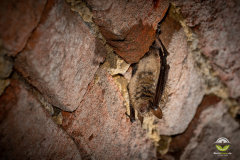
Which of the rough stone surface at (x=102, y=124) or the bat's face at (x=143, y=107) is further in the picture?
the bat's face at (x=143, y=107)

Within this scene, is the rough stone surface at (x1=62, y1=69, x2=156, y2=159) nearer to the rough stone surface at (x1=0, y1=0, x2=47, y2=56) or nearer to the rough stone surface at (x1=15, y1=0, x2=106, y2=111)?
the rough stone surface at (x1=15, y1=0, x2=106, y2=111)

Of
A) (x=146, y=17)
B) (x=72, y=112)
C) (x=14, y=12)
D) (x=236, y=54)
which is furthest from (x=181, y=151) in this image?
(x=14, y=12)

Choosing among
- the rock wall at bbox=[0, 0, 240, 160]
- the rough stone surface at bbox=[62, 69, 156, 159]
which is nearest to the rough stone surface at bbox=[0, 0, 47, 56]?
the rock wall at bbox=[0, 0, 240, 160]

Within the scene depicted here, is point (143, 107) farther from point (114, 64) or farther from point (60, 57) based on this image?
point (60, 57)

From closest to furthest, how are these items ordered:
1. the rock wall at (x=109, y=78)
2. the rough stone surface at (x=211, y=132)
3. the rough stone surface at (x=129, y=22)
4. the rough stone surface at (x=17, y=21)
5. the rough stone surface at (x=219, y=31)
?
1. the rough stone surface at (x=17, y=21)
2. the rock wall at (x=109, y=78)
3. the rough stone surface at (x=129, y=22)
4. the rough stone surface at (x=219, y=31)
5. the rough stone surface at (x=211, y=132)
